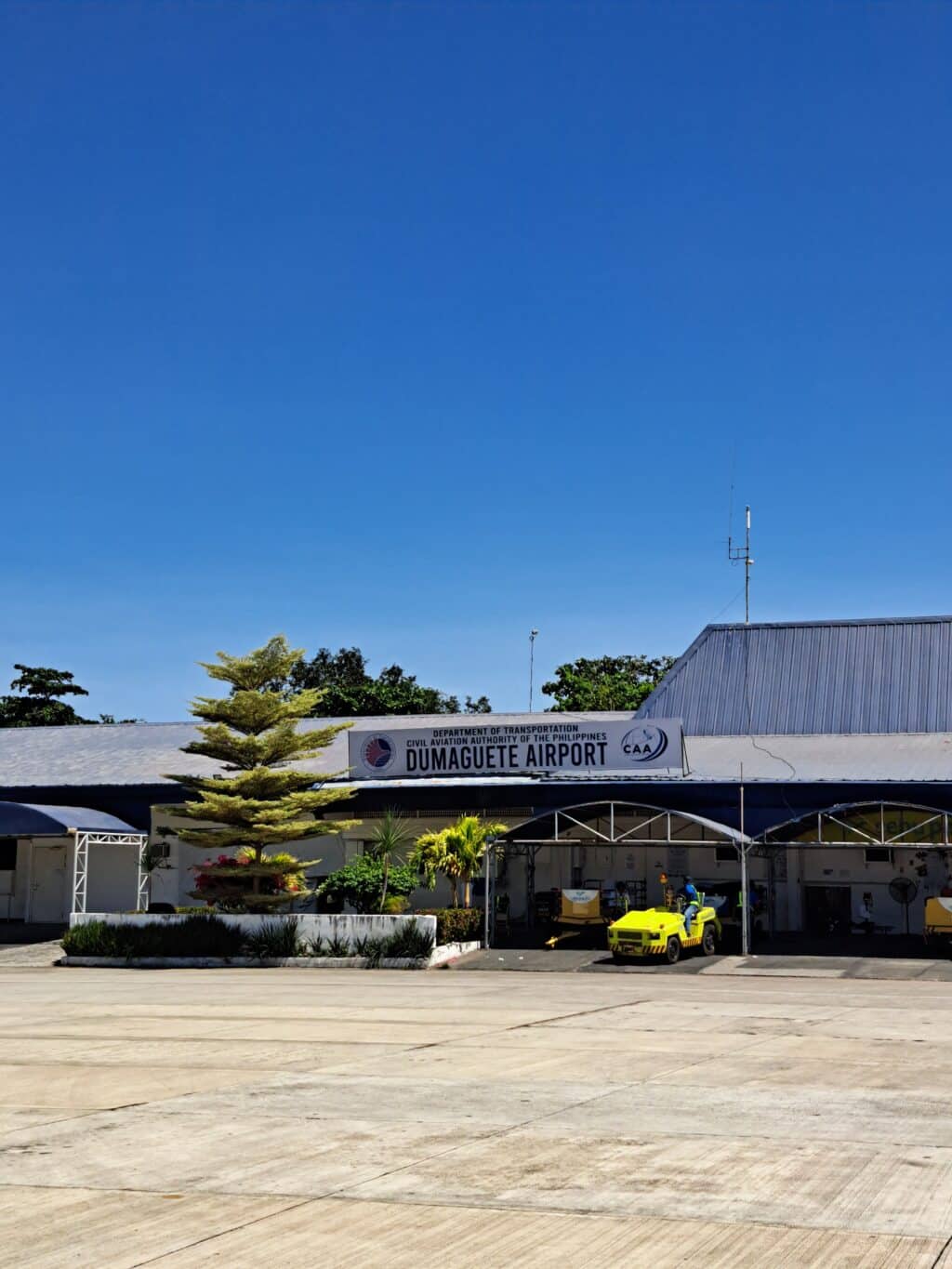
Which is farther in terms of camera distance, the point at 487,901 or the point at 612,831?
the point at 487,901

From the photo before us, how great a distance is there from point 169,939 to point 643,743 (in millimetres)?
13587

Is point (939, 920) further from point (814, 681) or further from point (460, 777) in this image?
point (814, 681)

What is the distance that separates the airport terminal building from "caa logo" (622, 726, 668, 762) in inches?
1.7

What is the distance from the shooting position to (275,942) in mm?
35000

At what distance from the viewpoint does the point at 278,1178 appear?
10.4m

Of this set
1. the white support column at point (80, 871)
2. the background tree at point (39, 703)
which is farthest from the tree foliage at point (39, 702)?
the white support column at point (80, 871)

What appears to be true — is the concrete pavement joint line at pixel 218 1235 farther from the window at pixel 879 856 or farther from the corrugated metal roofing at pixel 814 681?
the corrugated metal roofing at pixel 814 681

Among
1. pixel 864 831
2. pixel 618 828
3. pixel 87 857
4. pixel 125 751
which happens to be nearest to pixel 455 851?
pixel 618 828

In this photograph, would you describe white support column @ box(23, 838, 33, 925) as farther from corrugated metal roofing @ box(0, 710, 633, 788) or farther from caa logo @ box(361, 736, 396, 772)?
caa logo @ box(361, 736, 396, 772)

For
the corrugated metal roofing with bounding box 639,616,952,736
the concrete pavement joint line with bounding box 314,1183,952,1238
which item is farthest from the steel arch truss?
the concrete pavement joint line with bounding box 314,1183,952,1238

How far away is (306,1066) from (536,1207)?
7.69 meters

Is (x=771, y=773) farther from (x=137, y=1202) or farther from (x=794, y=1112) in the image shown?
(x=137, y=1202)

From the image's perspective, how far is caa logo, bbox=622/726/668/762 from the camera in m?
37.8

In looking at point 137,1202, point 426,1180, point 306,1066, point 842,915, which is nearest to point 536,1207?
point 426,1180
